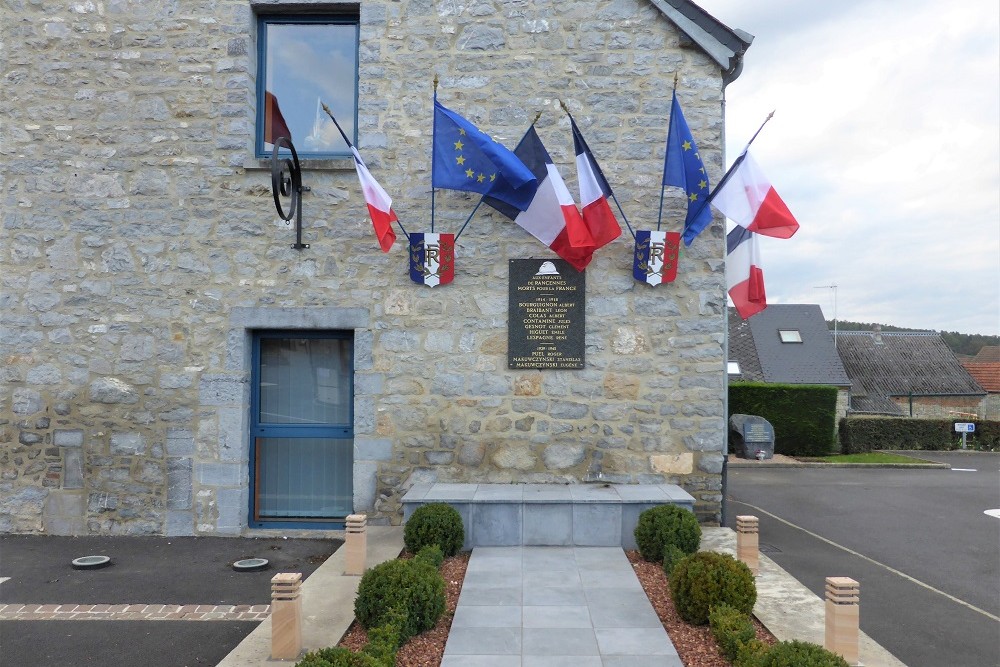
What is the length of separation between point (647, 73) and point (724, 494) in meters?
4.20

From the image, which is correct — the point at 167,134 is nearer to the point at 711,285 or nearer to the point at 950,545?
the point at 711,285

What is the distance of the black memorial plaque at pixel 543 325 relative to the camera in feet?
22.7

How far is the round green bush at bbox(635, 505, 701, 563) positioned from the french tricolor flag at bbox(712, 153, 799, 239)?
8.59 feet

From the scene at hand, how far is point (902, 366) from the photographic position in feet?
99.5

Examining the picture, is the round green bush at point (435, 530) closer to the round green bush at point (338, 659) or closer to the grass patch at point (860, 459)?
the round green bush at point (338, 659)

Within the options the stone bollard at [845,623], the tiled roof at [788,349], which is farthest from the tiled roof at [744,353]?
the stone bollard at [845,623]

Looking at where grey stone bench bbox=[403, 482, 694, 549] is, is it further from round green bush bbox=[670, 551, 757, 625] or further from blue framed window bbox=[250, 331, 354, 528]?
round green bush bbox=[670, 551, 757, 625]

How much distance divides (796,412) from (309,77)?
1434cm

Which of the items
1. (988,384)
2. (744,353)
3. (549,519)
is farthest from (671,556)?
(988,384)

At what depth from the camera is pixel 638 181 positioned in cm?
695

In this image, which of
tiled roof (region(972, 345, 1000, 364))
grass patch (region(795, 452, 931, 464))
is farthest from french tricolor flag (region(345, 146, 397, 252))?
tiled roof (region(972, 345, 1000, 364))

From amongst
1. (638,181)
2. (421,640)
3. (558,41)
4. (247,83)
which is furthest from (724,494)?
(247,83)

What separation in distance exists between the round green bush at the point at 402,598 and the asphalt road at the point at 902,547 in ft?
9.15

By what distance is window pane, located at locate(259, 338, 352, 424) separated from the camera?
7.27 meters
